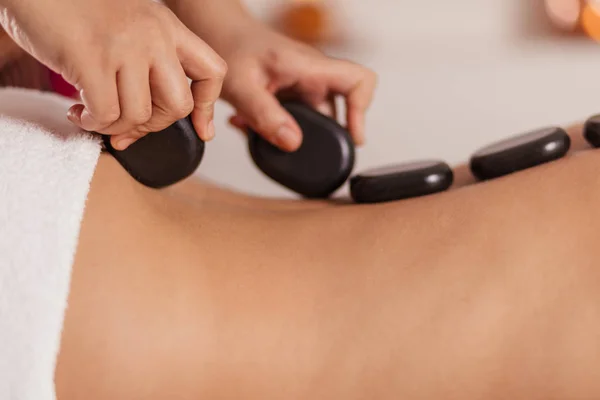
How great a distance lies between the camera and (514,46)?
1.28 metres

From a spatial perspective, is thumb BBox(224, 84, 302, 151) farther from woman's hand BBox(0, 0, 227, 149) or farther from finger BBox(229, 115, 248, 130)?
woman's hand BBox(0, 0, 227, 149)

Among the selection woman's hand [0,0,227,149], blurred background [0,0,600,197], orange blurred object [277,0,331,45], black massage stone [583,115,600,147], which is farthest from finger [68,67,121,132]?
orange blurred object [277,0,331,45]

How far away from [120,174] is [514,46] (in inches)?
39.1

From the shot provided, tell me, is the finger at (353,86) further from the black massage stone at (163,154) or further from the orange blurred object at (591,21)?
the orange blurred object at (591,21)

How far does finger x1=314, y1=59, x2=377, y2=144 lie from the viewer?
29.5 inches

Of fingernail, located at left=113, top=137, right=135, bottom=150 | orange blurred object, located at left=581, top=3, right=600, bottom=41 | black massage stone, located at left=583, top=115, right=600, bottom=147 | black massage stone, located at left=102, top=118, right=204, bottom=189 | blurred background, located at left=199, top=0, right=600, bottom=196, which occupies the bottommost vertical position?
blurred background, located at left=199, top=0, right=600, bottom=196

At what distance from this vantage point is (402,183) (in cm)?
60

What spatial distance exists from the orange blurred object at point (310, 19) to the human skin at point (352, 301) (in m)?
0.86

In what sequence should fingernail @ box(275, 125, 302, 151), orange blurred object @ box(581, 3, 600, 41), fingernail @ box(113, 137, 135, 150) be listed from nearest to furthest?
fingernail @ box(113, 137, 135, 150) < fingernail @ box(275, 125, 302, 151) < orange blurred object @ box(581, 3, 600, 41)

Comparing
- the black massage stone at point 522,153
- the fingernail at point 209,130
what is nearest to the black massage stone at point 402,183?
the black massage stone at point 522,153

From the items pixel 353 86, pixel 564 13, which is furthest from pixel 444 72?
pixel 353 86

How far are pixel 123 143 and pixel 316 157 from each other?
227 millimetres

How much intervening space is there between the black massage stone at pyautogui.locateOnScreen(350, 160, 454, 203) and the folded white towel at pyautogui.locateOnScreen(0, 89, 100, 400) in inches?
9.9

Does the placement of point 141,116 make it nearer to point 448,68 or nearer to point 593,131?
point 593,131
